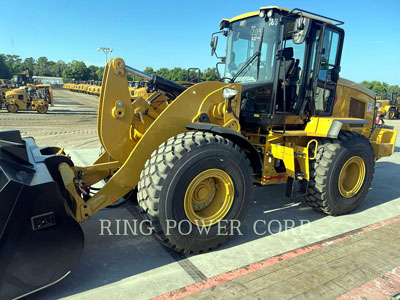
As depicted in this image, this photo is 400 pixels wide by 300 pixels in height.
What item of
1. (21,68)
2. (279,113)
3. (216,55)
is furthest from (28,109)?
(21,68)

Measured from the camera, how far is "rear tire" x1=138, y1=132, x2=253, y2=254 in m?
2.87

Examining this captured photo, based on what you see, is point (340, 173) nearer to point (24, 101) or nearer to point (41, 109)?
point (41, 109)

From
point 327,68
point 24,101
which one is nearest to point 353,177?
point 327,68

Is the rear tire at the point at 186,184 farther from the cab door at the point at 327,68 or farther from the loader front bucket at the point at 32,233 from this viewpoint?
the cab door at the point at 327,68

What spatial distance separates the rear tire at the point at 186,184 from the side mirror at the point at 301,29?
60.8 inches

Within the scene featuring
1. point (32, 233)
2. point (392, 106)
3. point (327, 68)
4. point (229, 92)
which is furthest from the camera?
point (392, 106)

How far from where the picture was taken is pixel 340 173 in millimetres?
4301

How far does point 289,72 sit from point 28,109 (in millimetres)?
19514

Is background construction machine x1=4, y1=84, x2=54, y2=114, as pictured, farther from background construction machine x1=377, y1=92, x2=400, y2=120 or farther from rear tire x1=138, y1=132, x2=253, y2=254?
background construction machine x1=377, y1=92, x2=400, y2=120

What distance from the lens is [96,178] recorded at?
11.9ft

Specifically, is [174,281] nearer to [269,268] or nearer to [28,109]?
[269,268]

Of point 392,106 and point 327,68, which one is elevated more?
point 392,106

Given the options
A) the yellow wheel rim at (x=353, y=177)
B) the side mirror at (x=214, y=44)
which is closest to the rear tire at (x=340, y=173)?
the yellow wheel rim at (x=353, y=177)

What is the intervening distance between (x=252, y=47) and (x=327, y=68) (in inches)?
51.4
